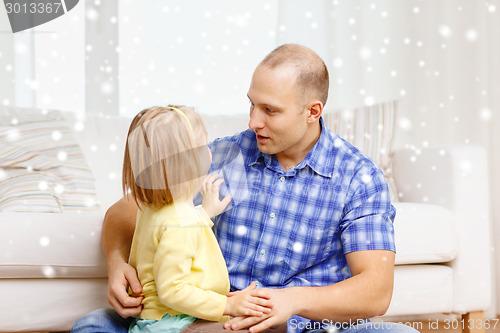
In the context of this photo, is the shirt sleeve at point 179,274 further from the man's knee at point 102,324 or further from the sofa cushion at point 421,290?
the sofa cushion at point 421,290

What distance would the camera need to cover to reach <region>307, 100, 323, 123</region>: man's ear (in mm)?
1191

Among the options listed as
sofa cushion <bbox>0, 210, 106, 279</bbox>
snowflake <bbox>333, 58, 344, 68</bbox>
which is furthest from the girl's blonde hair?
snowflake <bbox>333, 58, 344, 68</bbox>

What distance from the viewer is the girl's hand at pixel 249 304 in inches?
36.8

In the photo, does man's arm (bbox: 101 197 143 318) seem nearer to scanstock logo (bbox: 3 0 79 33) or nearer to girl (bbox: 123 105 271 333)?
girl (bbox: 123 105 271 333)

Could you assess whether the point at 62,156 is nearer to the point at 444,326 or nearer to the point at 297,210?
the point at 297,210

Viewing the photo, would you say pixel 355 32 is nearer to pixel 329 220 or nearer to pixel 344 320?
pixel 329 220

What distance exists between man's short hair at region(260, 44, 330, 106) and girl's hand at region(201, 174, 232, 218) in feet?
0.91

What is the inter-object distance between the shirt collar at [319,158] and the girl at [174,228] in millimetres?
272

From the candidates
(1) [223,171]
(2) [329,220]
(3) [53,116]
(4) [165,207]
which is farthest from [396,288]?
(3) [53,116]

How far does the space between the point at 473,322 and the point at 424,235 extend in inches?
14.9

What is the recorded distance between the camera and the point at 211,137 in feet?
6.88

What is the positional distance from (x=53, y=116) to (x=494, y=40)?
6.79 feet

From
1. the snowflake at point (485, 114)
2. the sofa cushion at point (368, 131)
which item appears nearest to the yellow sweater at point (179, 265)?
the sofa cushion at point (368, 131)

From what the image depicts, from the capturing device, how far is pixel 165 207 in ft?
3.13
